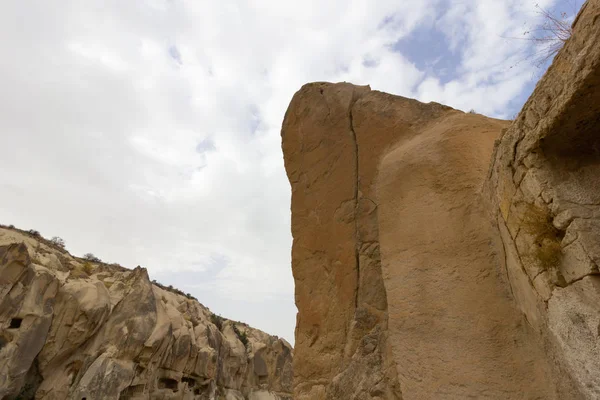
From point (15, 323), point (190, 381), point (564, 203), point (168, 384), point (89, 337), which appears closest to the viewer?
point (564, 203)

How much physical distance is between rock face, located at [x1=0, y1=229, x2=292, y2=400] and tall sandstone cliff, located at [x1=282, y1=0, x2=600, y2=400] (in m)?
17.2

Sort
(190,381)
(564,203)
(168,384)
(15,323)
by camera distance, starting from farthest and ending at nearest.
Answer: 1. (190,381)
2. (168,384)
3. (15,323)
4. (564,203)

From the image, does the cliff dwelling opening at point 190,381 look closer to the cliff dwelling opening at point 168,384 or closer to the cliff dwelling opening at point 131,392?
the cliff dwelling opening at point 168,384

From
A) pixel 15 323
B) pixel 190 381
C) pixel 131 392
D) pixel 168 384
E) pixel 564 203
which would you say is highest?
pixel 15 323

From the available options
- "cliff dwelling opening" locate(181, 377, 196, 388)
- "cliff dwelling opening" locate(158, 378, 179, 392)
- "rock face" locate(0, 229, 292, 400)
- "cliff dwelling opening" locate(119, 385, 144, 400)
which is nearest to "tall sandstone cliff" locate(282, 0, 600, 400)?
"rock face" locate(0, 229, 292, 400)

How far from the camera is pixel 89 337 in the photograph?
1923 cm

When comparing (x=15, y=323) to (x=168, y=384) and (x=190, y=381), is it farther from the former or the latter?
(x=190, y=381)

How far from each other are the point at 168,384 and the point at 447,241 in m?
23.1

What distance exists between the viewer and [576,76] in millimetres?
1859

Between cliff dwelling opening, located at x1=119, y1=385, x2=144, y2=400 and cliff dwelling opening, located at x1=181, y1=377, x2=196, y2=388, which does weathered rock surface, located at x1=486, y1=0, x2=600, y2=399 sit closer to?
cliff dwelling opening, located at x1=119, y1=385, x2=144, y2=400

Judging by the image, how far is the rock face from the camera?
1650 centimetres

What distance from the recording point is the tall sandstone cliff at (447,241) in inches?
78.0

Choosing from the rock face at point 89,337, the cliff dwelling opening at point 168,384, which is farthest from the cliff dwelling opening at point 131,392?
the cliff dwelling opening at point 168,384

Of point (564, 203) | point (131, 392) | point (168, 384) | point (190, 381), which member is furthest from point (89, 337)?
point (564, 203)
